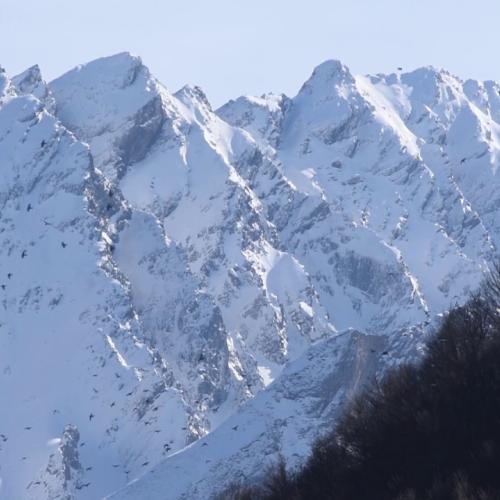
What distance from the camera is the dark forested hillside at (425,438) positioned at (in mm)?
35875

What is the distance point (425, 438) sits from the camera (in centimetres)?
3856

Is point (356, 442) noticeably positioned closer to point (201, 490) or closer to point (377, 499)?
point (377, 499)

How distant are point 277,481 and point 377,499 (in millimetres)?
5219

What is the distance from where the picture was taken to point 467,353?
41812 millimetres

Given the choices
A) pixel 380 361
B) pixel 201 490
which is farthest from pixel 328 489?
pixel 380 361

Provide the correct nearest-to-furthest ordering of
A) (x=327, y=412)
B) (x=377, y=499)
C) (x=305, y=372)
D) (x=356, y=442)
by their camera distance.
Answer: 1. (x=377, y=499)
2. (x=356, y=442)
3. (x=327, y=412)
4. (x=305, y=372)

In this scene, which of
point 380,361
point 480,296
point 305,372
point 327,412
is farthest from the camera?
point 380,361

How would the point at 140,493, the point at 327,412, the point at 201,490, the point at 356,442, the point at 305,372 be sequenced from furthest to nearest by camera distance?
the point at 305,372
the point at 327,412
the point at 140,493
the point at 201,490
the point at 356,442

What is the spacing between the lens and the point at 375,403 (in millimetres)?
42750

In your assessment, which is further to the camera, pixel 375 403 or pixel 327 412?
pixel 327 412

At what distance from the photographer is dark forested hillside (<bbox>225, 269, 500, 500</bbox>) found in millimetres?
35875

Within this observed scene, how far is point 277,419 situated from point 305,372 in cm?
1462

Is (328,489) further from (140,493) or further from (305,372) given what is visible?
(305,372)

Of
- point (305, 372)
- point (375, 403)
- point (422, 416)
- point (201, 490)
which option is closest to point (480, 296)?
point (375, 403)
